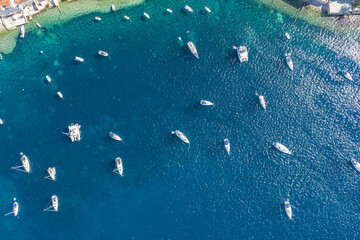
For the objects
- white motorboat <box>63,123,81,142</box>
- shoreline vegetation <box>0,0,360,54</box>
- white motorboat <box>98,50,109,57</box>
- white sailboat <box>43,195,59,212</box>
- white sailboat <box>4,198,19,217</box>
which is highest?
shoreline vegetation <box>0,0,360,54</box>

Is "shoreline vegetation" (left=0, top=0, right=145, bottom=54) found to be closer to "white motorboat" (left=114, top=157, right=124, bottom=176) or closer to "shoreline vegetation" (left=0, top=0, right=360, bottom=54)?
"shoreline vegetation" (left=0, top=0, right=360, bottom=54)

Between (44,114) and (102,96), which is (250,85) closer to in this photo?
(102,96)

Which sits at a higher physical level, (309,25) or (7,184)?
(309,25)

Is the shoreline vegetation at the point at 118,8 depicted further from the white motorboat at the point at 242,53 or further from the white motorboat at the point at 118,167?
the white motorboat at the point at 118,167

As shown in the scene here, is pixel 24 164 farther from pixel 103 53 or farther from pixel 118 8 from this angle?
pixel 118 8

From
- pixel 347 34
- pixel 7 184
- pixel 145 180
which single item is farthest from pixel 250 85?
pixel 7 184

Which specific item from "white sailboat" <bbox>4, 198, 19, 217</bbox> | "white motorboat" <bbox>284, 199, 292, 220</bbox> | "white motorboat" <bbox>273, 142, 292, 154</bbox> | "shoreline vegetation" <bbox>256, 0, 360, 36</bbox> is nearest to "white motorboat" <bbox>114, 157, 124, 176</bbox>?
"white sailboat" <bbox>4, 198, 19, 217</bbox>
